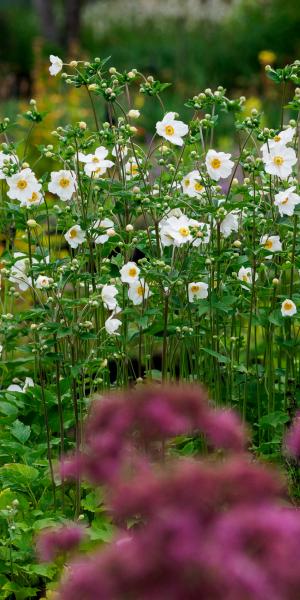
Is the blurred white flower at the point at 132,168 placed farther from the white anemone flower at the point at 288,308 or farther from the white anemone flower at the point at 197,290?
the white anemone flower at the point at 288,308

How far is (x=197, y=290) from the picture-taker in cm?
305

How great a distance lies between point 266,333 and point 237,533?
1.99m

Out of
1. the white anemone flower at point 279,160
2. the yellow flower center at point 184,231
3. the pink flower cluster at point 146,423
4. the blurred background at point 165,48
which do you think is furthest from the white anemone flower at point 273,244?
the blurred background at point 165,48

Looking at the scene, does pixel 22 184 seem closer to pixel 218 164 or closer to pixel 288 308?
pixel 218 164

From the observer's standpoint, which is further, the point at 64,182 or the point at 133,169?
the point at 133,169

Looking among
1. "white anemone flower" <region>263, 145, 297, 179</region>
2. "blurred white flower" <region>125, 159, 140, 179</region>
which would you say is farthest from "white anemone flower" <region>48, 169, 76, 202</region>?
"white anemone flower" <region>263, 145, 297, 179</region>

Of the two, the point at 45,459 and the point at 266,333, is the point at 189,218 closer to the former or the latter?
the point at 266,333

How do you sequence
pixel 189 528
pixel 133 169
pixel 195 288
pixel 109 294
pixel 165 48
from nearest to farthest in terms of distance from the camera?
pixel 189 528 < pixel 109 294 < pixel 195 288 < pixel 133 169 < pixel 165 48

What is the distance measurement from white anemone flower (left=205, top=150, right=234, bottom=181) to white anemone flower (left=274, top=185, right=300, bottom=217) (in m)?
0.17

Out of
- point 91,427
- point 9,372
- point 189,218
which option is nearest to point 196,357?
point 189,218

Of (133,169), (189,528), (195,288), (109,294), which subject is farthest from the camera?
(133,169)

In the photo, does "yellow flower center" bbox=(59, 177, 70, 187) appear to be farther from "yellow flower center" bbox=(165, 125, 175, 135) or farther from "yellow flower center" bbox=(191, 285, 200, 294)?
"yellow flower center" bbox=(191, 285, 200, 294)

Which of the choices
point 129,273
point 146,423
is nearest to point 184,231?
point 129,273

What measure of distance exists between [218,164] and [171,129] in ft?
0.56
